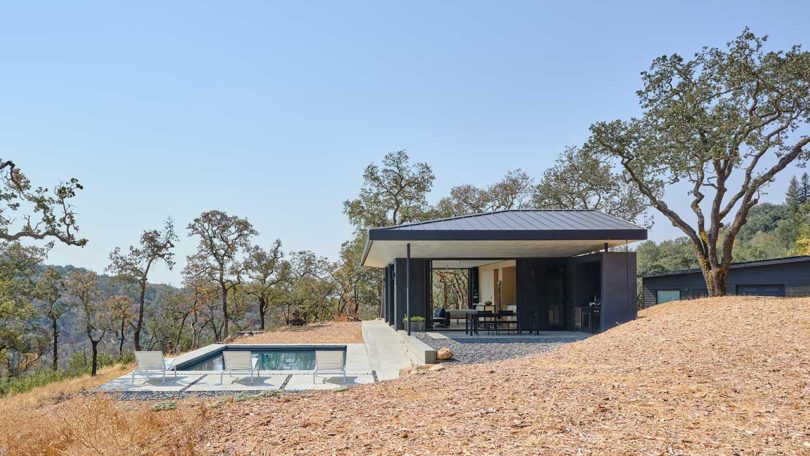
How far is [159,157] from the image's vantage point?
1827cm

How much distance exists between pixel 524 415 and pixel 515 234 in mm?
7391

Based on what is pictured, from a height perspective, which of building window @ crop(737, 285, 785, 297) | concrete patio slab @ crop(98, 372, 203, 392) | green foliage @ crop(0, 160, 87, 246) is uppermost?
green foliage @ crop(0, 160, 87, 246)

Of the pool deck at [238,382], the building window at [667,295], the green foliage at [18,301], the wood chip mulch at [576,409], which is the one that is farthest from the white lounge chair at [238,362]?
the building window at [667,295]

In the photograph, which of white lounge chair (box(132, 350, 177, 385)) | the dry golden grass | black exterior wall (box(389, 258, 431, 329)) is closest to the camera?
white lounge chair (box(132, 350, 177, 385))

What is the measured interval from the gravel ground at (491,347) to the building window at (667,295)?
13094mm

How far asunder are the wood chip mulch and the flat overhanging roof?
14.1 feet

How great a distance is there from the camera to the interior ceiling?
12.9 meters

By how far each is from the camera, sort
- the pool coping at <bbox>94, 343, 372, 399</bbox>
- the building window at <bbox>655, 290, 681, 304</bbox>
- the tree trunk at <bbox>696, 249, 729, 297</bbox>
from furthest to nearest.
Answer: the building window at <bbox>655, 290, 681, 304</bbox> → the tree trunk at <bbox>696, 249, 729, 297</bbox> → the pool coping at <bbox>94, 343, 372, 399</bbox>

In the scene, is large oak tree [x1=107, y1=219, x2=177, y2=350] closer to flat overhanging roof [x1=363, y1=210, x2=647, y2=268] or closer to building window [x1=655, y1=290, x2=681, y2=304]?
flat overhanging roof [x1=363, y1=210, x2=647, y2=268]

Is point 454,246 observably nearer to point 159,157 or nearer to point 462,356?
point 462,356

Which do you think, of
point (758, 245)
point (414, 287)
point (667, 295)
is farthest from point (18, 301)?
point (758, 245)

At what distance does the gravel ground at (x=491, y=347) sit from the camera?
9.84 meters

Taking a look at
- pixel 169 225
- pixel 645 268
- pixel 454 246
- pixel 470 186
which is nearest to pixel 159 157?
pixel 169 225

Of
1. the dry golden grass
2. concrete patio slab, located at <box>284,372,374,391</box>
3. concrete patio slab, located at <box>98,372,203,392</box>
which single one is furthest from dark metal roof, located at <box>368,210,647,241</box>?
the dry golden grass
